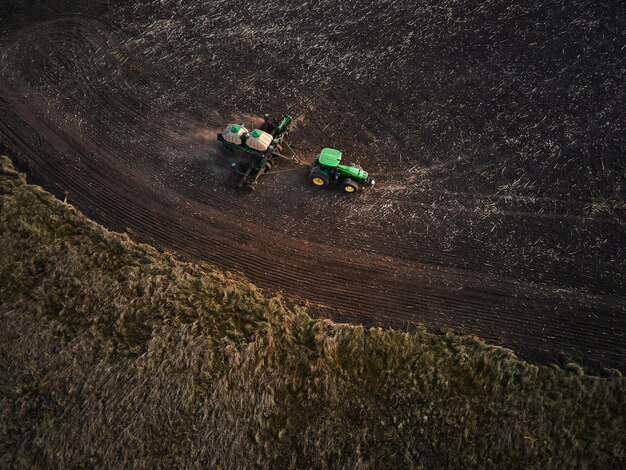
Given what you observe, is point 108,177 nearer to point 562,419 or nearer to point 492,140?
point 492,140

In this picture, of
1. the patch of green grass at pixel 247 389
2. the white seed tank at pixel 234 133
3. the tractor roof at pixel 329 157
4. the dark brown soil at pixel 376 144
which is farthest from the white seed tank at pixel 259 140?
the patch of green grass at pixel 247 389

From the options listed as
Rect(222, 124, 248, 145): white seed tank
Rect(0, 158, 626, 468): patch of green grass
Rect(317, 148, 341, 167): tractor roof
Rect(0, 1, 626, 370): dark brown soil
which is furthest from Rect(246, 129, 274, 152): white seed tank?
Rect(0, 158, 626, 468): patch of green grass

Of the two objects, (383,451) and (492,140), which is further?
(492,140)

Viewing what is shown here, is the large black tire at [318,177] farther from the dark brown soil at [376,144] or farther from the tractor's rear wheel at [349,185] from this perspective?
the tractor's rear wheel at [349,185]

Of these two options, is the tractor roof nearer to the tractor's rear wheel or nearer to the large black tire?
the large black tire

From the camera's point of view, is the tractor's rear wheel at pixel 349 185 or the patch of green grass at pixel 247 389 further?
the tractor's rear wheel at pixel 349 185

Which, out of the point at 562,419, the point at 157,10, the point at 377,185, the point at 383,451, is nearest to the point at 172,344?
the point at 383,451

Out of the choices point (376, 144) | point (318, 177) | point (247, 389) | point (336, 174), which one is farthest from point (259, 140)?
point (247, 389)

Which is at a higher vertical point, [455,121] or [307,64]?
[307,64]
